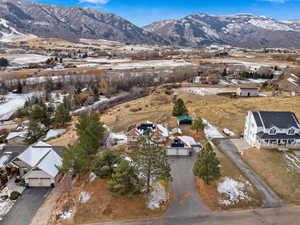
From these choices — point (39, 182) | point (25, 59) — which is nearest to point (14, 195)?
point (39, 182)

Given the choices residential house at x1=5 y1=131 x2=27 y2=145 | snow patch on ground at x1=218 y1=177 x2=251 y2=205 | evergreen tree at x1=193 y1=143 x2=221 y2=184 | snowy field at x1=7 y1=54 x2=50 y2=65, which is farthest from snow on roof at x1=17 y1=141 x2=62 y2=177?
snowy field at x1=7 y1=54 x2=50 y2=65

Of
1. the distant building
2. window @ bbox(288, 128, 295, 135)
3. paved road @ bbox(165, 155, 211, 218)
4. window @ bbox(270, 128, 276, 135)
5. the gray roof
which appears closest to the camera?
paved road @ bbox(165, 155, 211, 218)

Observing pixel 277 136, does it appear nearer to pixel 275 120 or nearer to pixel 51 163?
pixel 275 120

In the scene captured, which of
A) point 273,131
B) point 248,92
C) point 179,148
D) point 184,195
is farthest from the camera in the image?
point 248,92

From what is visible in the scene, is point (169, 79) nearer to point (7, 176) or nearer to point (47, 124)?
point (47, 124)

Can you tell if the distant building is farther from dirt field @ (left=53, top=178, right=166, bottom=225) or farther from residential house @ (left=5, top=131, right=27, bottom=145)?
residential house @ (left=5, top=131, right=27, bottom=145)

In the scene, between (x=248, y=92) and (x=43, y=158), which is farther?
(x=248, y=92)
